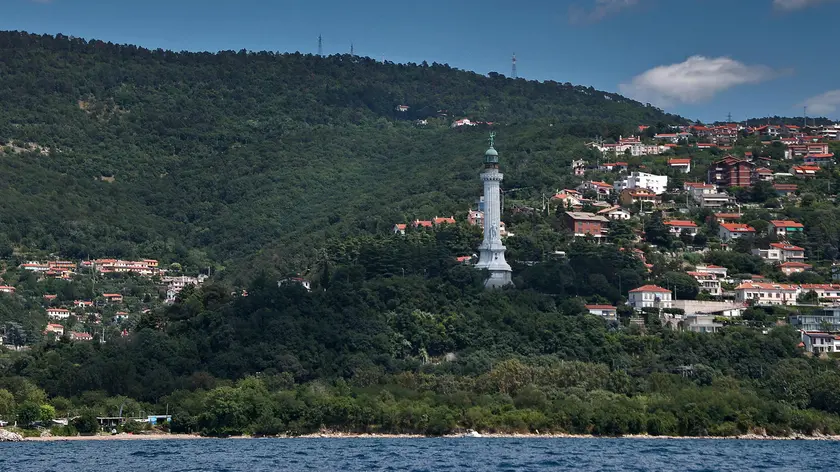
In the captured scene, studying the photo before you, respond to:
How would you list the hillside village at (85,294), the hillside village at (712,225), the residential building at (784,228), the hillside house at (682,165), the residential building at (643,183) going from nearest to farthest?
1. the hillside village at (712,225)
2. the hillside village at (85,294)
3. the residential building at (784,228)
4. the residential building at (643,183)
5. the hillside house at (682,165)

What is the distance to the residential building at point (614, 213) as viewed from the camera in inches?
3887

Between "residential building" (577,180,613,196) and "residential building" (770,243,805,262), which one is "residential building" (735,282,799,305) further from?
"residential building" (577,180,613,196)

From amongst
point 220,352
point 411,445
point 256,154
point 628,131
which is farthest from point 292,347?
point 256,154

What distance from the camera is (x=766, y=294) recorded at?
87.4m

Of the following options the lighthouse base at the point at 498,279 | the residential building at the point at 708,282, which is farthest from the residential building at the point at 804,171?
the lighthouse base at the point at 498,279

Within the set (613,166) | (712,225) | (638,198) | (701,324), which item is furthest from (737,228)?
(613,166)

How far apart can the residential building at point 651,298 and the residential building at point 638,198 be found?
17018 millimetres

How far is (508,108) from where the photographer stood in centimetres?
17638

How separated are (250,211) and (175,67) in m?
43.9

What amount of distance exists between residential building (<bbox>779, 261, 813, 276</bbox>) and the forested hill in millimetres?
20790

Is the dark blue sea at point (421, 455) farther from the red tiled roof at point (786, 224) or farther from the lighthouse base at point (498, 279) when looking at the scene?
the red tiled roof at point (786, 224)

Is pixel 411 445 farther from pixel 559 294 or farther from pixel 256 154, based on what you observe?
pixel 256 154

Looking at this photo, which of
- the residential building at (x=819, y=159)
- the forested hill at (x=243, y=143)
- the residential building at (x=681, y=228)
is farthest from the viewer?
the forested hill at (x=243, y=143)

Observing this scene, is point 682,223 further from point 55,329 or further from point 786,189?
point 55,329
